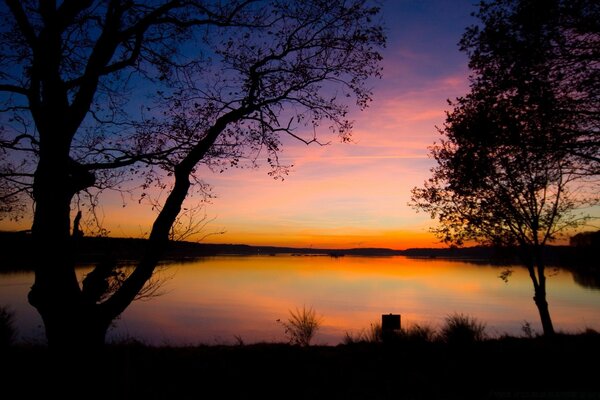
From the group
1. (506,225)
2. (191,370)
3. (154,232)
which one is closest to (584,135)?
(506,225)

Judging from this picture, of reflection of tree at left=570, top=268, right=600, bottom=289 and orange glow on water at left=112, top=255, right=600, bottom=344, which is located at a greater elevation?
orange glow on water at left=112, top=255, right=600, bottom=344

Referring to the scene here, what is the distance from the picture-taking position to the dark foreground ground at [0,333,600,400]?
7590 mm

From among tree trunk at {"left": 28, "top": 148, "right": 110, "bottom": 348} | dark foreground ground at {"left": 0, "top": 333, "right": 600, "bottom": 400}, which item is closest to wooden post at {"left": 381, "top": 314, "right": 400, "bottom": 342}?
dark foreground ground at {"left": 0, "top": 333, "right": 600, "bottom": 400}

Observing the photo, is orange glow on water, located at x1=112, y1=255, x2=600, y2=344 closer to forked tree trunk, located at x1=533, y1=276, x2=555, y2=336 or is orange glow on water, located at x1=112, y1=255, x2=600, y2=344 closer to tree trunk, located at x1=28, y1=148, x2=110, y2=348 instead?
forked tree trunk, located at x1=533, y1=276, x2=555, y2=336

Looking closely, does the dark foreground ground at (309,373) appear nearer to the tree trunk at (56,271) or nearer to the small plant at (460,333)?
the tree trunk at (56,271)

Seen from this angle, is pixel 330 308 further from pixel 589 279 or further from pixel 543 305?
pixel 589 279

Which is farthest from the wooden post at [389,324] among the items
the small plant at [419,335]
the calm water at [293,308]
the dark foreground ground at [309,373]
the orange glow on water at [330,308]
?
the orange glow on water at [330,308]

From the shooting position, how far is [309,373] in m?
9.23

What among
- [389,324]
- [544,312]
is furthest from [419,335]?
[544,312]

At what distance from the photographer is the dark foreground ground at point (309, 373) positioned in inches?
299

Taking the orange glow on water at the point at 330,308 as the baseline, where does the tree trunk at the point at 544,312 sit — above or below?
above

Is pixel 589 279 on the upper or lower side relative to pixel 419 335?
lower

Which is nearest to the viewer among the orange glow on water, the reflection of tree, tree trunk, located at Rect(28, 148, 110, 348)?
tree trunk, located at Rect(28, 148, 110, 348)

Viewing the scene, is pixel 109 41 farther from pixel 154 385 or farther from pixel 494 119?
pixel 494 119
